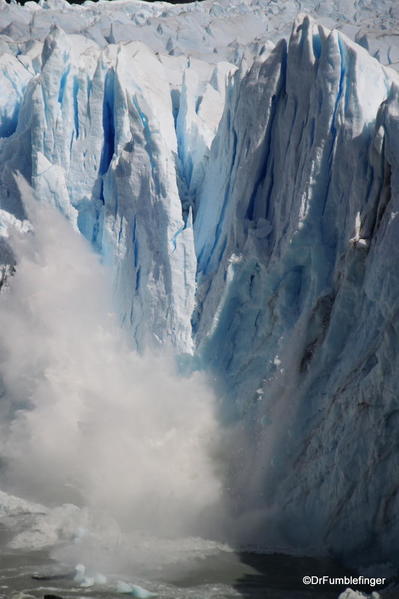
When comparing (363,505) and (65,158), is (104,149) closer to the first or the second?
(65,158)

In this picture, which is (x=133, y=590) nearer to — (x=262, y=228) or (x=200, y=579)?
(x=200, y=579)

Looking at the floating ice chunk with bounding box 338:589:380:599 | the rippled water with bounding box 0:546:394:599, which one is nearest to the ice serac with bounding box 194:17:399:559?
the rippled water with bounding box 0:546:394:599

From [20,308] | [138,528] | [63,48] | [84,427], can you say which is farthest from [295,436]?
[63,48]

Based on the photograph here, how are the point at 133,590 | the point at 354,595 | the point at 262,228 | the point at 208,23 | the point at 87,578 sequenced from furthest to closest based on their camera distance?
1. the point at 208,23
2. the point at 262,228
3. the point at 87,578
4. the point at 133,590
5. the point at 354,595

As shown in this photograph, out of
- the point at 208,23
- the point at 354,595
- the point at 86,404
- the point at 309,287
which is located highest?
the point at 208,23

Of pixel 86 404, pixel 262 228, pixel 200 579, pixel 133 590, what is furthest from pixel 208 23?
pixel 133 590
